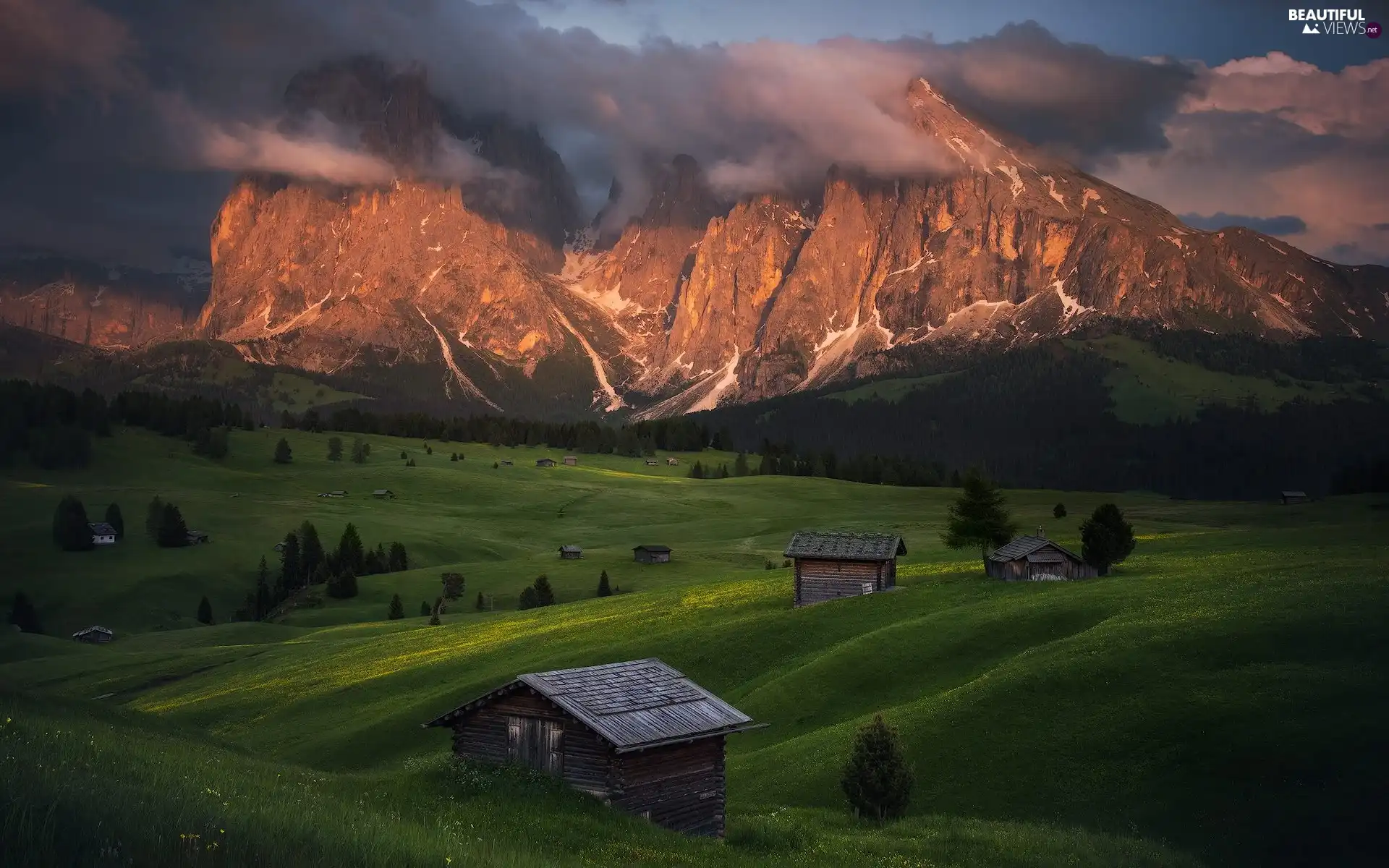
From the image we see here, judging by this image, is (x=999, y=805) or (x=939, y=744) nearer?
(x=999, y=805)

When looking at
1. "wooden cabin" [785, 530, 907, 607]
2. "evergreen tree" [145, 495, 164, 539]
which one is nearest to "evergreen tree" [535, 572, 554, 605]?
"wooden cabin" [785, 530, 907, 607]

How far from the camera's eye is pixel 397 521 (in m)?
154

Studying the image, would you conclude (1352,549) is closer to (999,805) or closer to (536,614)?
(999,805)

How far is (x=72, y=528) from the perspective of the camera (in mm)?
133750

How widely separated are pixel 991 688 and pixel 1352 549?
40195 millimetres

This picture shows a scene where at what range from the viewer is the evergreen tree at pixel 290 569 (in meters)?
126

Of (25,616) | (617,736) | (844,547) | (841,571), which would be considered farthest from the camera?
(25,616)

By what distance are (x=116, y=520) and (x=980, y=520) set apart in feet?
386

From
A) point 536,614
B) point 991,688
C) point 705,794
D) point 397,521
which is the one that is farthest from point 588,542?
point 705,794

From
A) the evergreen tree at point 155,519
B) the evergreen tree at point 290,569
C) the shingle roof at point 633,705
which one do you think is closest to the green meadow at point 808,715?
the shingle roof at point 633,705

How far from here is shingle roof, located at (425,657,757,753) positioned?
3070 cm

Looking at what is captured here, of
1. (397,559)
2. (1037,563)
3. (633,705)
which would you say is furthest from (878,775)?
(397,559)

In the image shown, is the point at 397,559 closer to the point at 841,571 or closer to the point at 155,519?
the point at 155,519

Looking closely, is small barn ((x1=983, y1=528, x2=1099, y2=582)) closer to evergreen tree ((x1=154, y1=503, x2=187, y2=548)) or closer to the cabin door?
the cabin door
